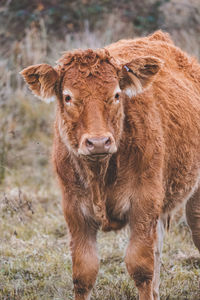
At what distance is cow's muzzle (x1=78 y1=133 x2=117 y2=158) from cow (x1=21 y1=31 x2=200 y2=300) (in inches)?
0.8

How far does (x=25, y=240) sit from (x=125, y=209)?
2545 millimetres

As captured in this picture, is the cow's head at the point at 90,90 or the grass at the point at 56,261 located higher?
the cow's head at the point at 90,90

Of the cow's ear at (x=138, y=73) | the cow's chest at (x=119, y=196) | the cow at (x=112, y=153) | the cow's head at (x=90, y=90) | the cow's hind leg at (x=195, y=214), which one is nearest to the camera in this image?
the cow's head at (x=90, y=90)

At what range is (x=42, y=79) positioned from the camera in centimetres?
416

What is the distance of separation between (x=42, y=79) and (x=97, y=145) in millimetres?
811

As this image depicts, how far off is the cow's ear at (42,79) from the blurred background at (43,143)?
1656 mm

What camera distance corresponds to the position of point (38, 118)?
1028 cm

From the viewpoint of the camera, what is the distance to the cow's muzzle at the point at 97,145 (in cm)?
368

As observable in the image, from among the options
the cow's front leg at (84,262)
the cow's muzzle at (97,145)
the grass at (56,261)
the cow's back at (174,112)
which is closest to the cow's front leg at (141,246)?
the cow's front leg at (84,262)

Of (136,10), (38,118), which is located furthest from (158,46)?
(136,10)

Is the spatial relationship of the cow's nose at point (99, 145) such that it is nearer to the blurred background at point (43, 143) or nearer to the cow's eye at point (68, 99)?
the cow's eye at point (68, 99)

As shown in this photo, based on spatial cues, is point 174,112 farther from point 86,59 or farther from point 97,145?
point 97,145

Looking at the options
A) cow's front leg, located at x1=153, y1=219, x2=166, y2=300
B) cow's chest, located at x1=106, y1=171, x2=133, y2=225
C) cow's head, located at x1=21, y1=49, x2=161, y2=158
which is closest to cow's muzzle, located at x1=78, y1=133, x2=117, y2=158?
cow's head, located at x1=21, y1=49, x2=161, y2=158

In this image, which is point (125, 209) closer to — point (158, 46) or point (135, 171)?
point (135, 171)
